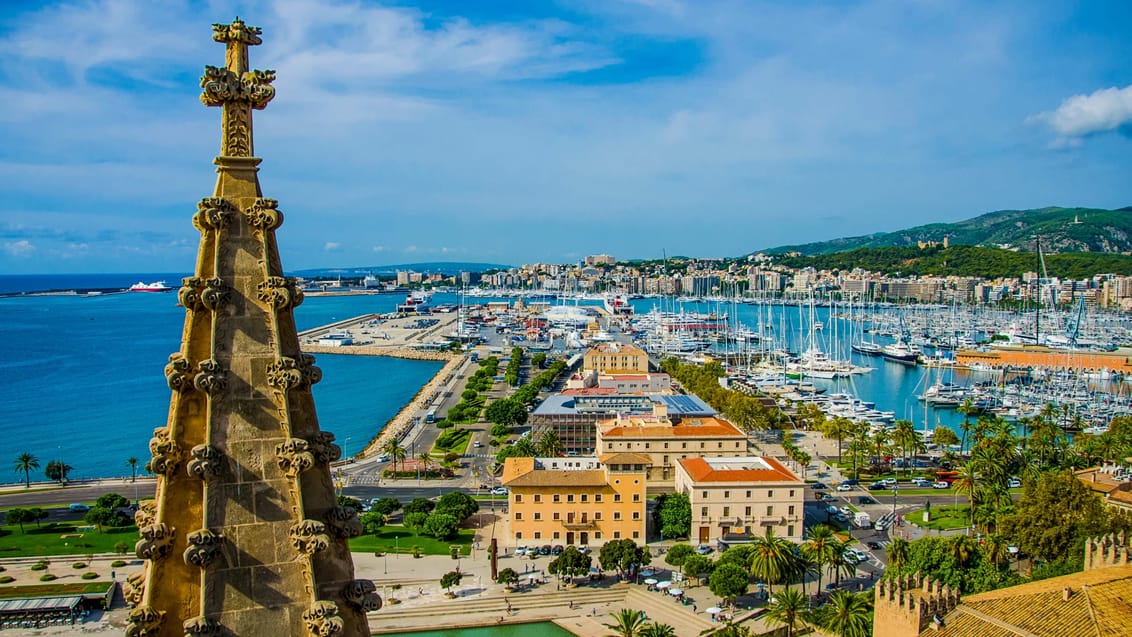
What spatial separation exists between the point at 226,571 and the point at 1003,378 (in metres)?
95.4

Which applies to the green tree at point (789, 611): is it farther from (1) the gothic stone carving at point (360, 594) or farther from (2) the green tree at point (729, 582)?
(1) the gothic stone carving at point (360, 594)

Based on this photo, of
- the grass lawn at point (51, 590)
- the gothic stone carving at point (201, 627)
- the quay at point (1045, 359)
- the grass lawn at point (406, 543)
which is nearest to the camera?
the gothic stone carving at point (201, 627)

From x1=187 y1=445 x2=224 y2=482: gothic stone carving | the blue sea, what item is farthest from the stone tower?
the blue sea

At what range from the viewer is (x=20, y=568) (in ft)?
110

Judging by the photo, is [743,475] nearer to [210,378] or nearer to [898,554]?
[898,554]

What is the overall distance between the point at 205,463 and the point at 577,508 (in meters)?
34.7

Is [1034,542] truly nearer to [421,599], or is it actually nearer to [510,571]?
[510,571]

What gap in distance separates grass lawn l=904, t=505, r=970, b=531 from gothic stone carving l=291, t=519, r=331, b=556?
Result: 131 ft

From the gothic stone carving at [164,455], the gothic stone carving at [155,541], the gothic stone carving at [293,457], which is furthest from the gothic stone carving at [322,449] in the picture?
the gothic stone carving at [155,541]

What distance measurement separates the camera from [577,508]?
125 ft

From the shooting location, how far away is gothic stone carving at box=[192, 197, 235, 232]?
16.3 ft

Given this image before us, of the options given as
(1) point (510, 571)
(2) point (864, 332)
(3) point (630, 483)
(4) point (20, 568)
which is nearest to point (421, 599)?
(1) point (510, 571)

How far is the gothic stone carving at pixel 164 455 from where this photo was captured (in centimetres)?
477

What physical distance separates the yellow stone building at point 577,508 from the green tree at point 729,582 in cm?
840
